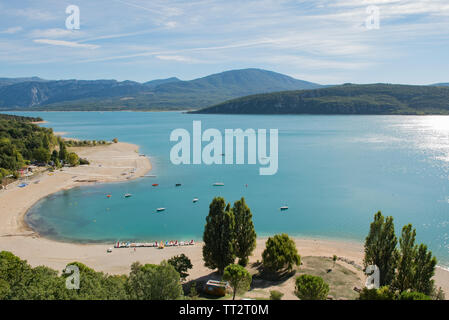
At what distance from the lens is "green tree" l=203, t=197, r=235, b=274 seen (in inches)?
1197

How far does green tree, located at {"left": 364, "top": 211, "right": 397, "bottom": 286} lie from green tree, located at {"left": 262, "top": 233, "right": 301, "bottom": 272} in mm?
6700

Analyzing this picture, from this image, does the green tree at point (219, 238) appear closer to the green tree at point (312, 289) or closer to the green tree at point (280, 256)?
the green tree at point (280, 256)

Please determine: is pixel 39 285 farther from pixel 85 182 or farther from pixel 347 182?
pixel 347 182

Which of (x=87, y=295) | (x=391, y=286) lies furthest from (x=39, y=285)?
(x=391, y=286)

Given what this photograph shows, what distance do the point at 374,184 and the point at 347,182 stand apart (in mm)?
5493

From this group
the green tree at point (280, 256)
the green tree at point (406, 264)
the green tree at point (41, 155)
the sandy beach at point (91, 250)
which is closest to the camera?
the green tree at point (406, 264)

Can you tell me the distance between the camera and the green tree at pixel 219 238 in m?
30.4

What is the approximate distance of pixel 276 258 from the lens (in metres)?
30.3

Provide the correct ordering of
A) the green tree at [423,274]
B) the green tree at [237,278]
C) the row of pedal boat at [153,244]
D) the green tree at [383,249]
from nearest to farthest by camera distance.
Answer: the green tree at [237,278] < the green tree at [423,274] < the green tree at [383,249] < the row of pedal boat at [153,244]

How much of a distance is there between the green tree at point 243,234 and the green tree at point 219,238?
3.45 feet

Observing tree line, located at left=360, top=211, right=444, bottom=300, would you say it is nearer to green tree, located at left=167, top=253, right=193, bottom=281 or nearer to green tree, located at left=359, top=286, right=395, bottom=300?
green tree, located at left=359, top=286, right=395, bottom=300

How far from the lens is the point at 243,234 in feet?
105

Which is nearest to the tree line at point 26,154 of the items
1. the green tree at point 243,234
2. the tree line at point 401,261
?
the green tree at point 243,234
